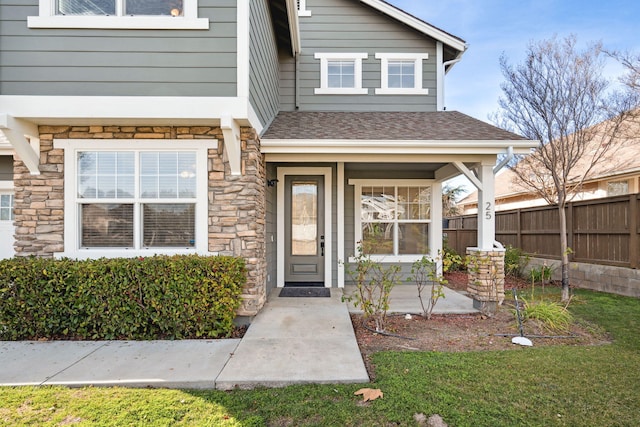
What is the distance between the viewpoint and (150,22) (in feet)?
13.3

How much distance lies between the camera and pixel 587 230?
23.4 feet

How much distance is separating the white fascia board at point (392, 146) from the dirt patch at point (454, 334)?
258 cm

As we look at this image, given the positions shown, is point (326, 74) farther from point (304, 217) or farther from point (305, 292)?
point (305, 292)

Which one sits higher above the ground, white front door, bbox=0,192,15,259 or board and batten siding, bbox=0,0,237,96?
board and batten siding, bbox=0,0,237,96

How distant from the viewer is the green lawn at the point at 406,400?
2422 mm

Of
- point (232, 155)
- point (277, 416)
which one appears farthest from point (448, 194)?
point (277, 416)

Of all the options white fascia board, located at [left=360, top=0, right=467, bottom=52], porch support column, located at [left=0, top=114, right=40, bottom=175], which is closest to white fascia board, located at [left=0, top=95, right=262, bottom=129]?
porch support column, located at [left=0, top=114, right=40, bottom=175]

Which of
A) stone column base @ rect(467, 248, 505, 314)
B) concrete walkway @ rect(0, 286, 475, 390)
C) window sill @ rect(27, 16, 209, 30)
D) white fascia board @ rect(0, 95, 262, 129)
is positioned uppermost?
window sill @ rect(27, 16, 209, 30)

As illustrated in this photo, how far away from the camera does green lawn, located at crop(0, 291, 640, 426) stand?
95.3 inches

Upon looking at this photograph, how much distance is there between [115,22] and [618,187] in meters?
12.4

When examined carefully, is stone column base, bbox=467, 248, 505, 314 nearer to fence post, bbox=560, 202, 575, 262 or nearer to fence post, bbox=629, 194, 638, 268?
fence post, bbox=629, 194, 638, 268

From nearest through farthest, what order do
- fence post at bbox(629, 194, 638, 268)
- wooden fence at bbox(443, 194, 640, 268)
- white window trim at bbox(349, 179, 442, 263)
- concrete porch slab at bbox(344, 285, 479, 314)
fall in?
1. concrete porch slab at bbox(344, 285, 479, 314)
2. fence post at bbox(629, 194, 638, 268)
3. wooden fence at bbox(443, 194, 640, 268)
4. white window trim at bbox(349, 179, 442, 263)

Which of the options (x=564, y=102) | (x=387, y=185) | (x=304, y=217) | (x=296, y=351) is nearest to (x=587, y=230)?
(x=564, y=102)

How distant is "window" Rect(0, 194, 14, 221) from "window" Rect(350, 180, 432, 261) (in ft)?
22.0
